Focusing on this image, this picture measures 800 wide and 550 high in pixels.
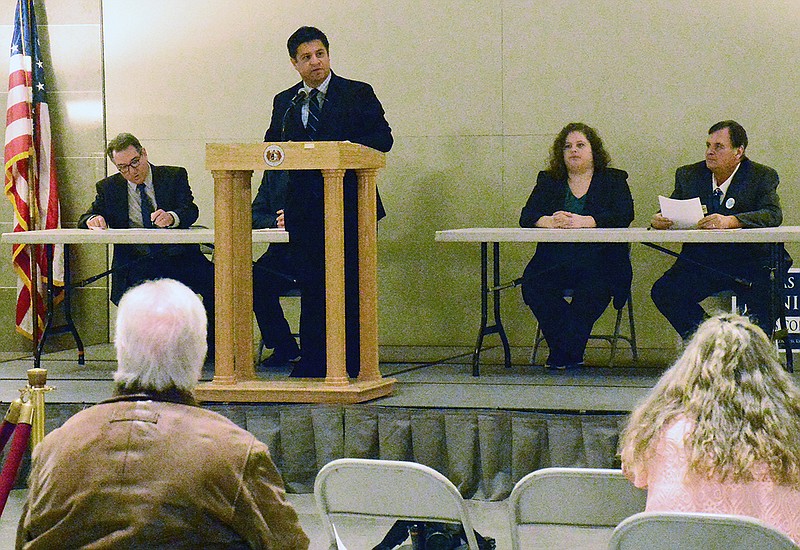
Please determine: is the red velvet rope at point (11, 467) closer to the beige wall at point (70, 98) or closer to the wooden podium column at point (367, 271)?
the wooden podium column at point (367, 271)

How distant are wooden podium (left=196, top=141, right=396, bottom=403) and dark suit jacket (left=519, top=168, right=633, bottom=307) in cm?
139

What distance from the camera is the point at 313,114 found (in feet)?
16.4

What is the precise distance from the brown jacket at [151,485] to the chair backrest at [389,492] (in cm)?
52

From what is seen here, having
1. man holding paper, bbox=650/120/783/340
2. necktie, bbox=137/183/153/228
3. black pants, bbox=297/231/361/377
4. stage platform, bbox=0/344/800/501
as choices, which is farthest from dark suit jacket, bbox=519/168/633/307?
necktie, bbox=137/183/153/228

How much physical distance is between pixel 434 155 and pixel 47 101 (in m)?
2.51

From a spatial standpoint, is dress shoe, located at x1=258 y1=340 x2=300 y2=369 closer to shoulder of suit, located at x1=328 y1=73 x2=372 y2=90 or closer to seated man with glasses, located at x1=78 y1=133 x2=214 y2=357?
seated man with glasses, located at x1=78 y1=133 x2=214 y2=357

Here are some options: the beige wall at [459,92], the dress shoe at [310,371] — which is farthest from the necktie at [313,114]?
the beige wall at [459,92]

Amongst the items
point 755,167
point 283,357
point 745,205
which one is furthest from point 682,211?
point 283,357

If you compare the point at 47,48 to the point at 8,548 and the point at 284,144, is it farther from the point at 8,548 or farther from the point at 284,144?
the point at 8,548

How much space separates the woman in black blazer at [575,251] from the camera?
5.68 metres

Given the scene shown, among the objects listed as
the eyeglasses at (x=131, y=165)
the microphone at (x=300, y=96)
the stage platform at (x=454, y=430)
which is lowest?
the stage platform at (x=454, y=430)

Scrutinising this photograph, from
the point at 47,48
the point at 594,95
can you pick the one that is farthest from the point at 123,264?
the point at 594,95

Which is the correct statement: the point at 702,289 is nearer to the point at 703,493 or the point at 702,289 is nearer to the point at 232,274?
the point at 232,274

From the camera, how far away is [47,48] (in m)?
7.28
